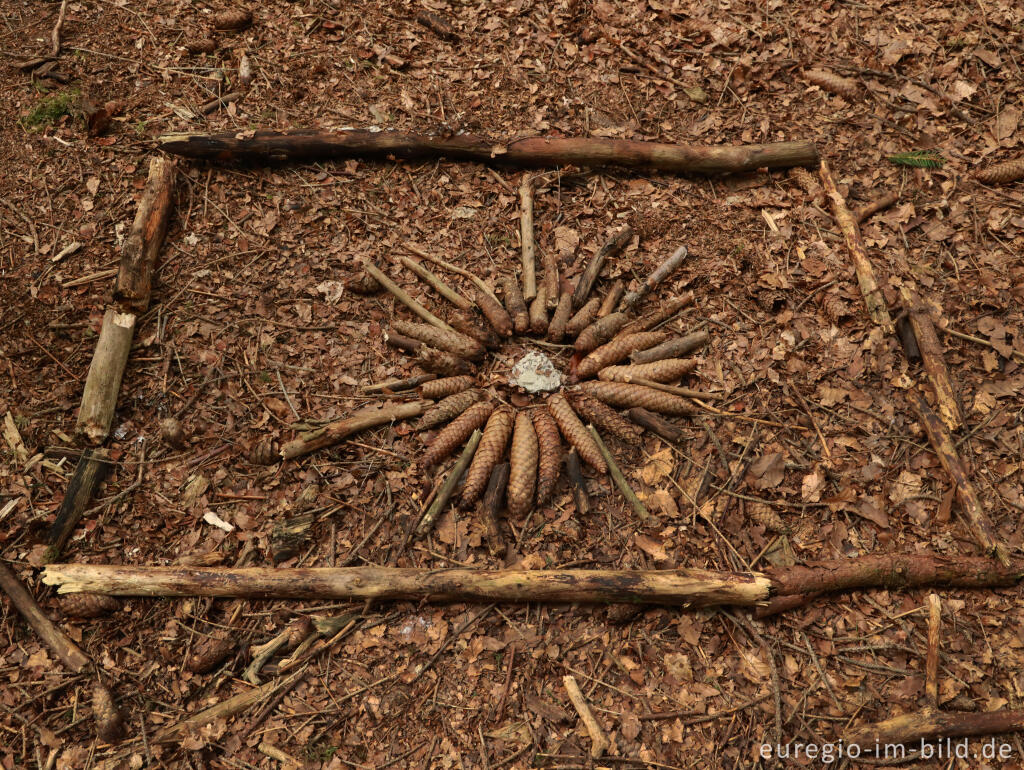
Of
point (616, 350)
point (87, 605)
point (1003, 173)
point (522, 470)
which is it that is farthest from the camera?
point (1003, 173)

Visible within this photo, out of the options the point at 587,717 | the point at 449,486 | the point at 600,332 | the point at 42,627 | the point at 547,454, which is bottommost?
the point at 587,717

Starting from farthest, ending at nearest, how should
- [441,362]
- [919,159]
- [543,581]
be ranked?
[919,159]
[441,362]
[543,581]

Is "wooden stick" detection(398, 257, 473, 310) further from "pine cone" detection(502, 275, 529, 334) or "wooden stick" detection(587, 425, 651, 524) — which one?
"wooden stick" detection(587, 425, 651, 524)

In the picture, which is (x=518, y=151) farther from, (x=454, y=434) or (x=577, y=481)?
(x=577, y=481)

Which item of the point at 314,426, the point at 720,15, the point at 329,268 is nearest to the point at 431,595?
the point at 314,426

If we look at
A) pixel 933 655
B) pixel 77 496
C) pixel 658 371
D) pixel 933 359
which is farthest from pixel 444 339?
pixel 933 655

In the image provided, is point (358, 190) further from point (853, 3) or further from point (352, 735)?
point (853, 3)

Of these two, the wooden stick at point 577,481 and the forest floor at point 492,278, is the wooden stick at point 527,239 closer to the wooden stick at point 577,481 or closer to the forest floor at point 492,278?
the forest floor at point 492,278

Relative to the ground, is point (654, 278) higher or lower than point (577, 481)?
higher
